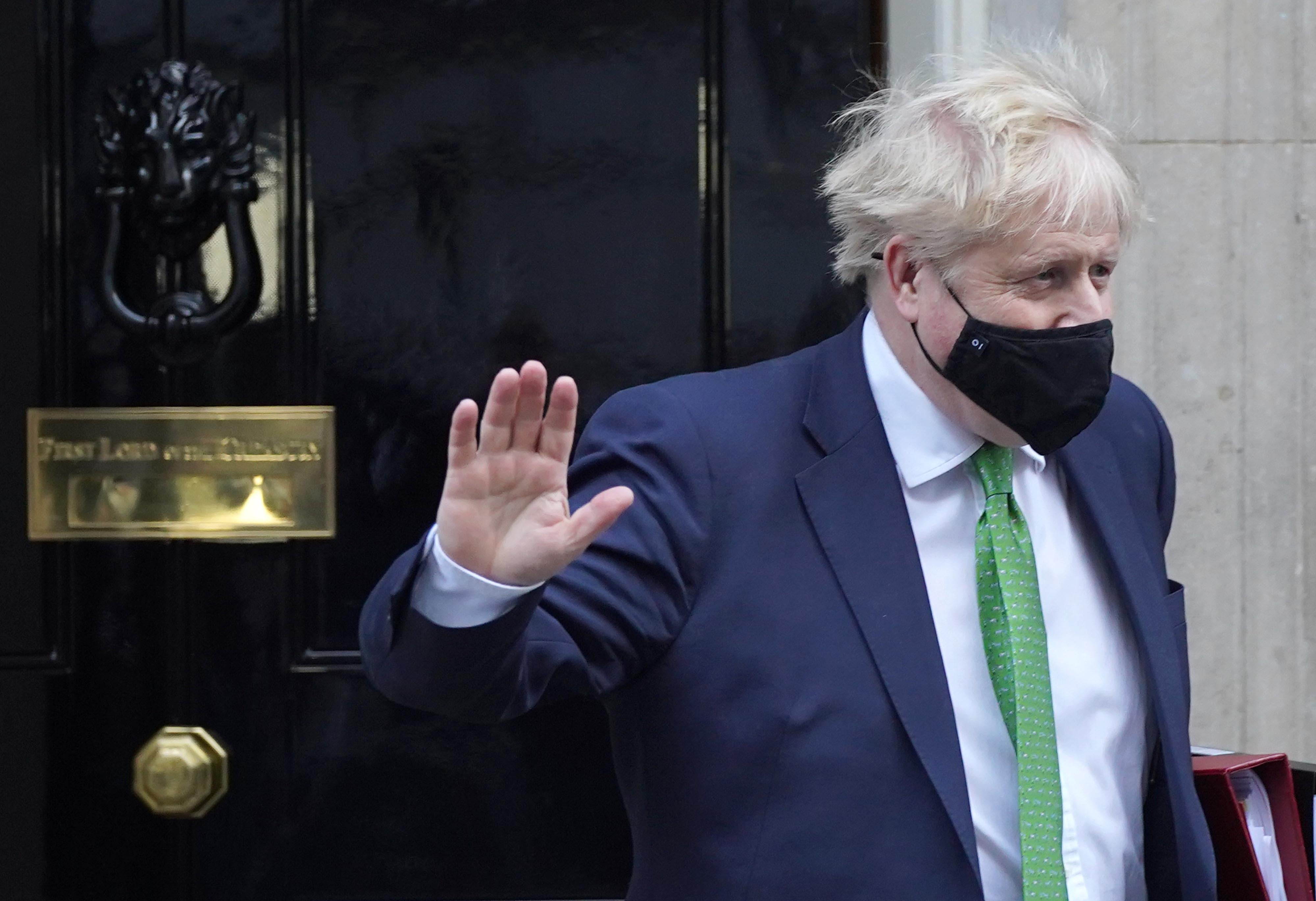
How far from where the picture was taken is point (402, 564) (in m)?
1.31

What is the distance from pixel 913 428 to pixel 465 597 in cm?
56

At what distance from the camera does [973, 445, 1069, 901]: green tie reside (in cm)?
145

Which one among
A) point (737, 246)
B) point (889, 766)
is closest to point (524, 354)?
point (737, 246)

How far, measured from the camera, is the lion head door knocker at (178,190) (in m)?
2.33

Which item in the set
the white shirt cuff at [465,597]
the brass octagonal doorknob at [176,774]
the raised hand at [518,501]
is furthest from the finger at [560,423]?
the brass octagonal doorknob at [176,774]

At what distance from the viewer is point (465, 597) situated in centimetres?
127

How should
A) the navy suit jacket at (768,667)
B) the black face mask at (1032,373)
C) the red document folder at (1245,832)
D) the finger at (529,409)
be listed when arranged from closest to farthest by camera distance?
1. the finger at (529,409)
2. the navy suit jacket at (768,667)
3. the black face mask at (1032,373)
4. the red document folder at (1245,832)

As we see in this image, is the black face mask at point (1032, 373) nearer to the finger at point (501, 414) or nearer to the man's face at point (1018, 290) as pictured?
the man's face at point (1018, 290)

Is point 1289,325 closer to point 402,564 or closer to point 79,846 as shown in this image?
point 402,564

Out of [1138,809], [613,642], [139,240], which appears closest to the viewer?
[613,642]

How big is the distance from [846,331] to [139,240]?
1236 millimetres

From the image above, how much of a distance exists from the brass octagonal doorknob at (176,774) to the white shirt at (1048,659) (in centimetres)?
135

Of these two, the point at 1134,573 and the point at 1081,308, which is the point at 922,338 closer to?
the point at 1081,308

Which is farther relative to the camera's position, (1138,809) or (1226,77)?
(1226,77)
